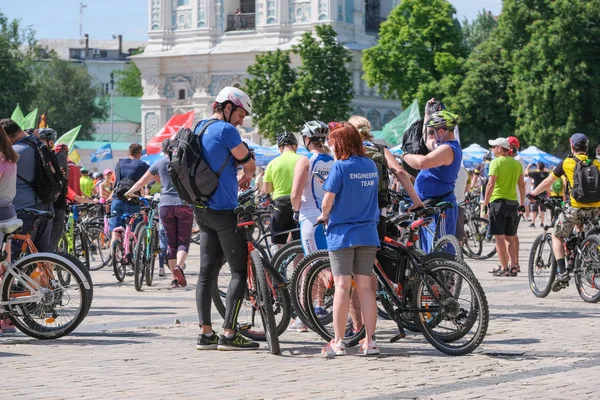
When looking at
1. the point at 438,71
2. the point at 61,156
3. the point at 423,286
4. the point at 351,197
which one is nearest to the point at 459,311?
the point at 423,286

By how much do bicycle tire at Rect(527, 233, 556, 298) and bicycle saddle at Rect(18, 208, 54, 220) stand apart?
5879 millimetres

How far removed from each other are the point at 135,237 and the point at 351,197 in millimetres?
8600

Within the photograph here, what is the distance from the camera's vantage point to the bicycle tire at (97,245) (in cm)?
2178

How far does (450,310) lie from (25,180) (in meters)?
4.19

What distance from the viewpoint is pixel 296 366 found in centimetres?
1016

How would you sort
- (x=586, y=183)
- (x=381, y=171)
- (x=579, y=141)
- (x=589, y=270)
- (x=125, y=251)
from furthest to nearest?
1. (x=125, y=251)
2. (x=579, y=141)
3. (x=586, y=183)
4. (x=589, y=270)
5. (x=381, y=171)

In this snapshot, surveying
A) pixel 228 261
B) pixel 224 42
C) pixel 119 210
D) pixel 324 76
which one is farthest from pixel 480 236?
pixel 224 42

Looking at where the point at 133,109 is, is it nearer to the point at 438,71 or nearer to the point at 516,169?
the point at 438,71

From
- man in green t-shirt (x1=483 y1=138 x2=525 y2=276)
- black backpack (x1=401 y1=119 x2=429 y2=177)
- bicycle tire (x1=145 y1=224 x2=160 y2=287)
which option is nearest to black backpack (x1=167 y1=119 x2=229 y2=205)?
black backpack (x1=401 y1=119 x2=429 y2=177)

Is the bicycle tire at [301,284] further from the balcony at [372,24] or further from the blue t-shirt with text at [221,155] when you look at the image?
the balcony at [372,24]

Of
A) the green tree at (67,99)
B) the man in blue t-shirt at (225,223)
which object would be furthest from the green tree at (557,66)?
the green tree at (67,99)

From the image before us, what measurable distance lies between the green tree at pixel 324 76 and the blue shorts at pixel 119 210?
47139 mm

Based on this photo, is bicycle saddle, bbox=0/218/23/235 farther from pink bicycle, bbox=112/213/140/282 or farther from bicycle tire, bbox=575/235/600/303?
pink bicycle, bbox=112/213/140/282

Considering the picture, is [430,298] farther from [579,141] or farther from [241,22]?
[241,22]
